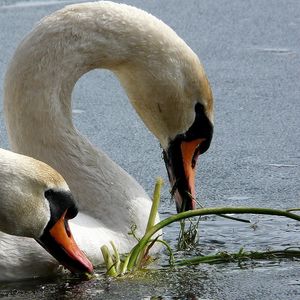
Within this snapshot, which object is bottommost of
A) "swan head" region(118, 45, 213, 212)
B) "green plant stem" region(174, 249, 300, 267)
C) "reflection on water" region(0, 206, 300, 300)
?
"reflection on water" region(0, 206, 300, 300)

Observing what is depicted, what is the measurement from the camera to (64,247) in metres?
4.32

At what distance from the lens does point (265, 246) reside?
Result: 4867 mm

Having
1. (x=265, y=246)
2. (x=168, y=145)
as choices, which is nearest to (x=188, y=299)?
(x=265, y=246)

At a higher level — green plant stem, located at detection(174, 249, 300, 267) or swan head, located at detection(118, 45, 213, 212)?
swan head, located at detection(118, 45, 213, 212)

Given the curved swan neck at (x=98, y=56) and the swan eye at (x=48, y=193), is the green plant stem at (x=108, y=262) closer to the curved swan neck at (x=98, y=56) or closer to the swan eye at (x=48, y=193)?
the swan eye at (x=48, y=193)

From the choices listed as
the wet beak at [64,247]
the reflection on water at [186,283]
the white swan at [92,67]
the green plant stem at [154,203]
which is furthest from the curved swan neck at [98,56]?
the wet beak at [64,247]

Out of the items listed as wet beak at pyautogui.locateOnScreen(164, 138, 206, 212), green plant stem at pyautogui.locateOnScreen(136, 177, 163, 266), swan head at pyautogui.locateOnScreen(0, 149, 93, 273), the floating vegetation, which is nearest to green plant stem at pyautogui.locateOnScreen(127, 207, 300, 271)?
the floating vegetation

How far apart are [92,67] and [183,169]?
544 millimetres

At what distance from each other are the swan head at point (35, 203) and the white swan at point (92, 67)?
69 centimetres

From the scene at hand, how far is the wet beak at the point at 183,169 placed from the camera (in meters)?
5.17

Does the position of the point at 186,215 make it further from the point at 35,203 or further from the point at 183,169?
the point at 183,169

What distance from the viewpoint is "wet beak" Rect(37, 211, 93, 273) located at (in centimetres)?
428

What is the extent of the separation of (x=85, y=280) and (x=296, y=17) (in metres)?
4.44

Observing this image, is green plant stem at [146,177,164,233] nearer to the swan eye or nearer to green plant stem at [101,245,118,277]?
green plant stem at [101,245,118,277]
